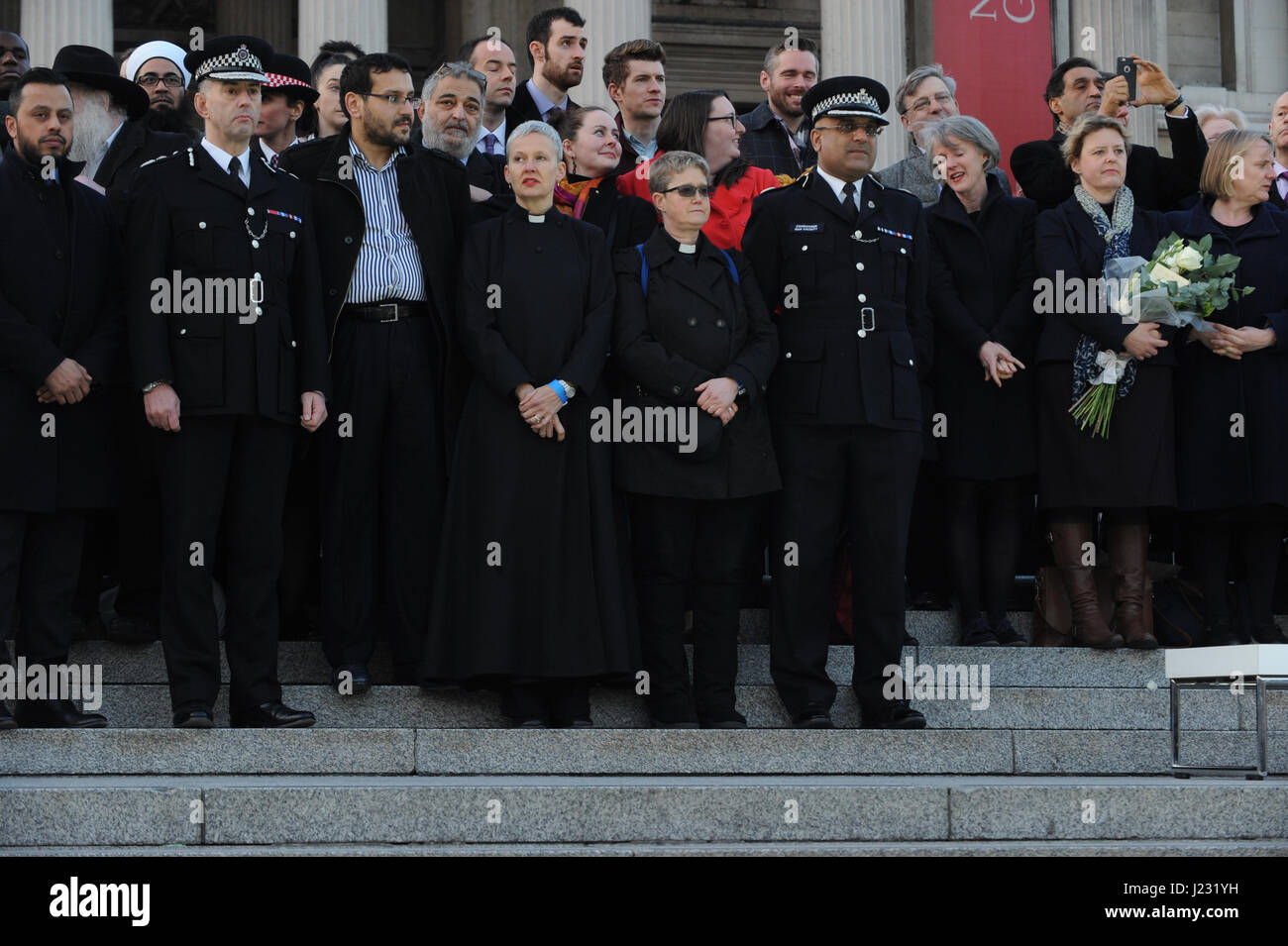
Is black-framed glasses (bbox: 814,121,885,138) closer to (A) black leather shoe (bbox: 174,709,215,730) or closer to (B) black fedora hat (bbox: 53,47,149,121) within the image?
(B) black fedora hat (bbox: 53,47,149,121)

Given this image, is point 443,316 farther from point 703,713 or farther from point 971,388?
point 971,388

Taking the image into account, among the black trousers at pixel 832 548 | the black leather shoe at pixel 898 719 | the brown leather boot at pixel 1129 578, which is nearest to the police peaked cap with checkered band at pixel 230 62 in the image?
the black trousers at pixel 832 548

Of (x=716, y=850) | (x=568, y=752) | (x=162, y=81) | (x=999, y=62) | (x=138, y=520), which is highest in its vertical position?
(x=999, y=62)

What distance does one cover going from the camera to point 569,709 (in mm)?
8445

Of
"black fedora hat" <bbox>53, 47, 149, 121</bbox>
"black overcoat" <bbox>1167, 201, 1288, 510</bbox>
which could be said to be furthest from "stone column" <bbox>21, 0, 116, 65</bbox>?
"black overcoat" <bbox>1167, 201, 1288, 510</bbox>

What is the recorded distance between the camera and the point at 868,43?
21.1m

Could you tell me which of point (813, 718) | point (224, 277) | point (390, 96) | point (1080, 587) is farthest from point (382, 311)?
point (1080, 587)

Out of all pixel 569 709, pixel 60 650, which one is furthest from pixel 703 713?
pixel 60 650

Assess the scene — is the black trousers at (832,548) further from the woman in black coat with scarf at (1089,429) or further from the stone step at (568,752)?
the woman in black coat with scarf at (1089,429)

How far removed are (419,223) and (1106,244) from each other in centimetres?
360

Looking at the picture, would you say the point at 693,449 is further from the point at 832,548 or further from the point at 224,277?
the point at 224,277

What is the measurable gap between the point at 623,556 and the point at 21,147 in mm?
3243

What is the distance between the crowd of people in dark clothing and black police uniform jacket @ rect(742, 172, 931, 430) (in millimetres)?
18

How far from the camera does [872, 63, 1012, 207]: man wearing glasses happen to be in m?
10.5
